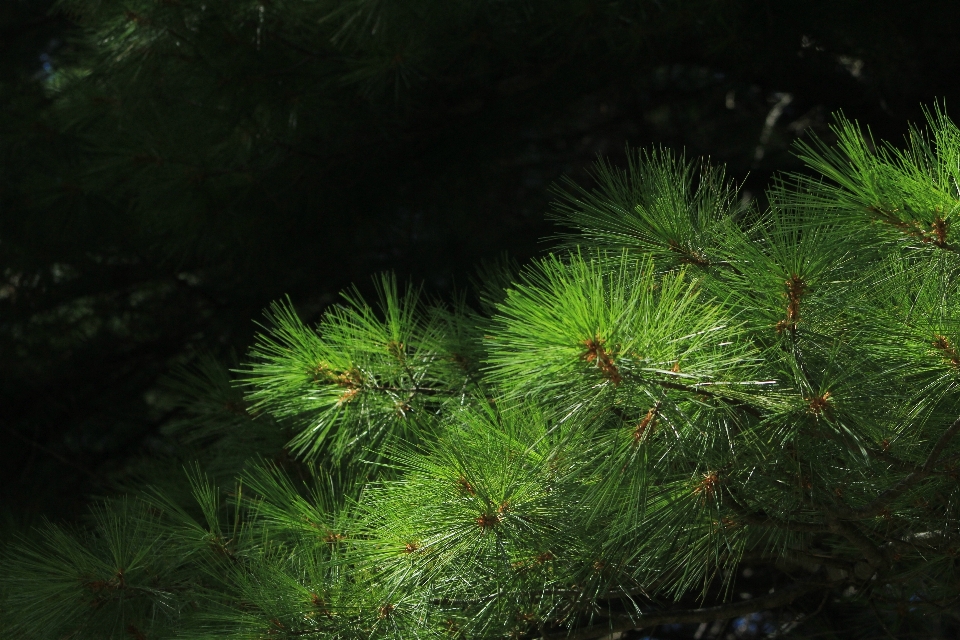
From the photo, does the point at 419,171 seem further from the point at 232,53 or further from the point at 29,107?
the point at 29,107

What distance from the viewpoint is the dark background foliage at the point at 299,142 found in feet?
7.97

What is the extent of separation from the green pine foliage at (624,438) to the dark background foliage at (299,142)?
0.65 m

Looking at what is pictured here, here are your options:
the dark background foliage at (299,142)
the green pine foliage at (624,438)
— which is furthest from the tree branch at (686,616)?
the dark background foliage at (299,142)

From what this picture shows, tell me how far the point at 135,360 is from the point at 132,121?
1.30 meters

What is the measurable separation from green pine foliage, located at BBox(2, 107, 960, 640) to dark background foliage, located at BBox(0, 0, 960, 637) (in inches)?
25.7

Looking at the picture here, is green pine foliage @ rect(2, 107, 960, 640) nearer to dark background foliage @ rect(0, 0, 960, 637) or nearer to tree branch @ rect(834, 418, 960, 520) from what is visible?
tree branch @ rect(834, 418, 960, 520)

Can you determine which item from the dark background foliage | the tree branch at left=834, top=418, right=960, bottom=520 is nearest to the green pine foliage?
the tree branch at left=834, top=418, right=960, bottom=520

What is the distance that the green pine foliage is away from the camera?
3.65ft

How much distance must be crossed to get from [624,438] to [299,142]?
1.84m

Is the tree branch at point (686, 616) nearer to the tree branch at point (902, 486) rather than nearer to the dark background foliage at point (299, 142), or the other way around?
the tree branch at point (902, 486)

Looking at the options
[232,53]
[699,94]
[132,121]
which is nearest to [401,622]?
[232,53]

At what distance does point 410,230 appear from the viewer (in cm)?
305

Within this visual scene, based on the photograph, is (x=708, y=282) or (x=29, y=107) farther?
(x=29, y=107)

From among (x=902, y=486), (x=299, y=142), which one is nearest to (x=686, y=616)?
(x=902, y=486)
